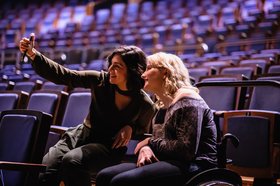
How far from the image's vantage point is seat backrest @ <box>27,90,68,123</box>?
648 millimetres

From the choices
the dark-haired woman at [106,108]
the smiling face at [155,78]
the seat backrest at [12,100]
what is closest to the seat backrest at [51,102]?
the seat backrest at [12,100]

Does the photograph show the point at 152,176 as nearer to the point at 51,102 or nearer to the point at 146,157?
the point at 146,157

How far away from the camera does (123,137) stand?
17.2 inches

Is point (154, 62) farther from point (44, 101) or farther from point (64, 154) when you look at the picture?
point (44, 101)

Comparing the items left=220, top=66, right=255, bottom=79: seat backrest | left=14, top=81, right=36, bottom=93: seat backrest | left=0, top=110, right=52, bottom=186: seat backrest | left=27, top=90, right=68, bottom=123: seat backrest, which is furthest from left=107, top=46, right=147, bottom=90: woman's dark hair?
left=14, top=81, right=36, bottom=93: seat backrest

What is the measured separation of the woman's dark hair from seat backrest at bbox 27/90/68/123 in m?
0.21

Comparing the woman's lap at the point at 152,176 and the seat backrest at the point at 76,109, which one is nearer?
the woman's lap at the point at 152,176

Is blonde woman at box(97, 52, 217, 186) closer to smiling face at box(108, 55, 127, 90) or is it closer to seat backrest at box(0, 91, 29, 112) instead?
smiling face at box(108, 55, 127, 90)

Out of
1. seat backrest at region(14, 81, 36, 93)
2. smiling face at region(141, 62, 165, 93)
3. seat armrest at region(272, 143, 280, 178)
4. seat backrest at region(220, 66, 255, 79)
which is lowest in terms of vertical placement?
seat armrest at region(272, 143, 280, 178)

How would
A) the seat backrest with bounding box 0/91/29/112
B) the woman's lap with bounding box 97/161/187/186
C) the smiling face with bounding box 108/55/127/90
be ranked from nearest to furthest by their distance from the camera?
the woman's lap with bounding box 97/161/187/186
the smiling face with bounding box 108/55/127/90
the seat backrest with bounding box 0/91/29/112

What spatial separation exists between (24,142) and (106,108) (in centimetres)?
9

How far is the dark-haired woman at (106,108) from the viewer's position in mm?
439

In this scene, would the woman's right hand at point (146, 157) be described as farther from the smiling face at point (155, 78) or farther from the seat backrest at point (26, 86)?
the seat backrest at point (26, 86)

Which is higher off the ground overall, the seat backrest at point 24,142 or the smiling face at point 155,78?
the smiling face at point 155,78
